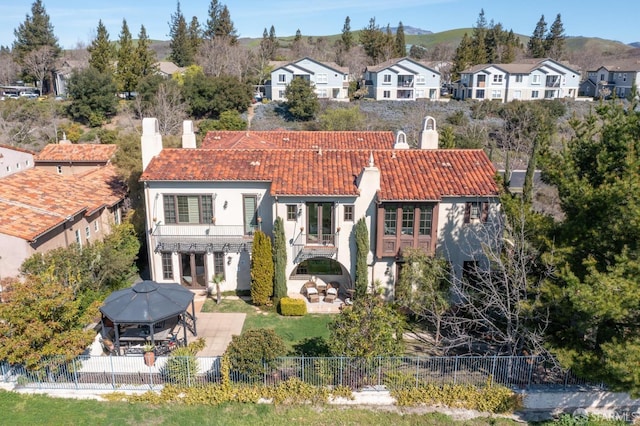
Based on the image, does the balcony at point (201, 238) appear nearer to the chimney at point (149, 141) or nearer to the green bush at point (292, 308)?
the green bush at point (292, 308)

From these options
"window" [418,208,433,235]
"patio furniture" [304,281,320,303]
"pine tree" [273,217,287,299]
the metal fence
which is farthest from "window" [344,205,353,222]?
the metal fence

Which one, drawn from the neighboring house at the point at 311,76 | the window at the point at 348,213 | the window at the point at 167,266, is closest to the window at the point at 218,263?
the window at the point at 167,266

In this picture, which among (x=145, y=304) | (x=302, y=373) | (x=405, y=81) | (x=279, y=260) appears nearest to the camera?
(x=302, y=373)

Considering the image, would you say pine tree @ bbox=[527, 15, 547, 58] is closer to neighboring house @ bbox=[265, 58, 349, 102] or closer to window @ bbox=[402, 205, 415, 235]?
neighboring house @ bbox=[265, 58, 349, 102]

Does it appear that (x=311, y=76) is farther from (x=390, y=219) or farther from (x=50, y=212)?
(x=50, y=212)

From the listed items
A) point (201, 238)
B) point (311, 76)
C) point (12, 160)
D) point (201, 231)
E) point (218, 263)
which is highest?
point (311, 76)

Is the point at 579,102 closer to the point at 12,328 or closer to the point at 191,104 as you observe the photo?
the point at 191,104

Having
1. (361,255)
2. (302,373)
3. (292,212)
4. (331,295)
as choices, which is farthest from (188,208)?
(302,373)

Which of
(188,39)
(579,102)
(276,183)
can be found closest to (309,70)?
(188,39)
